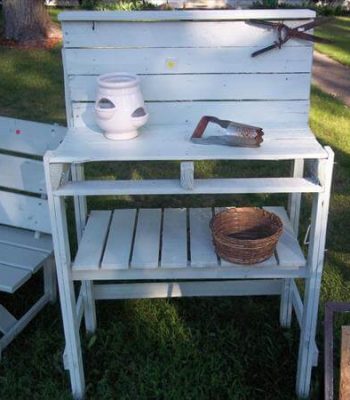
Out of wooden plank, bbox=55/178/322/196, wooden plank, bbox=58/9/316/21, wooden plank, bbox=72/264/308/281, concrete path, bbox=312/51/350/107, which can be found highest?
wooden plank, bbox=58/9/316/21

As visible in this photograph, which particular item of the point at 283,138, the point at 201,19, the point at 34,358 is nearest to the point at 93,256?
the point at 34,358

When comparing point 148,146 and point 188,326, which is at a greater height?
point 148,146

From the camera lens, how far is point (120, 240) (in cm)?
230

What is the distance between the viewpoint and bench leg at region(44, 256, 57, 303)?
2727 mm

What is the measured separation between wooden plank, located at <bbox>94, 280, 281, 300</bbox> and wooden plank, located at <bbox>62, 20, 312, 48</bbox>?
42.9 inches

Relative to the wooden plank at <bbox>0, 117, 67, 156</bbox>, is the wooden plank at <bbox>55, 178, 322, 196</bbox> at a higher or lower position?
higher

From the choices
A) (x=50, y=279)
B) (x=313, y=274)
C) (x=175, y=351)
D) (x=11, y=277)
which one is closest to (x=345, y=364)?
(x=313, y=274)

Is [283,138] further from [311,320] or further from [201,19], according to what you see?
[311,320]

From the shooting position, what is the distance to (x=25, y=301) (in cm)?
289

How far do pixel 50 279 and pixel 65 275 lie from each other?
756 millimetres

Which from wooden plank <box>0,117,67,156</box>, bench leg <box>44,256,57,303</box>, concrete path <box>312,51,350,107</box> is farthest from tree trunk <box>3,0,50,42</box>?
bench leg <box>44,256,57,303</box>

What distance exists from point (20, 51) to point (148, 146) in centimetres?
651

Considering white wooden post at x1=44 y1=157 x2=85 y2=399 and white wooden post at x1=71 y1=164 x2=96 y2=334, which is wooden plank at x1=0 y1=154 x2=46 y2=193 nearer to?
white wooden post at x1=71 y1=164 x2=96 y2=334

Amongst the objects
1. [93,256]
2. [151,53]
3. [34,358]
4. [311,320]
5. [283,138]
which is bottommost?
[34,358]
